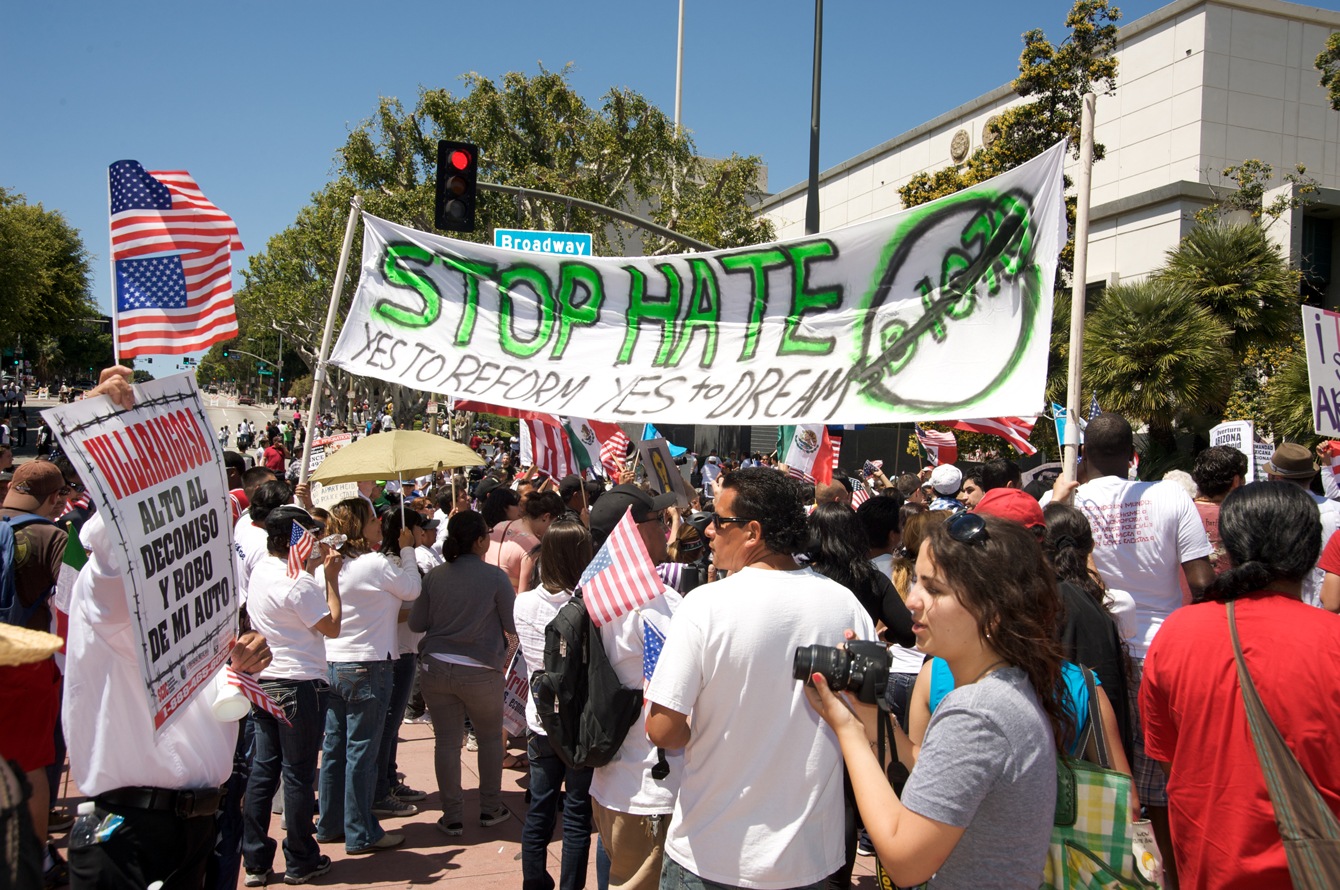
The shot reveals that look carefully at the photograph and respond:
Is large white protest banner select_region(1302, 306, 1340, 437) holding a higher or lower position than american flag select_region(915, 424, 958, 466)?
higher

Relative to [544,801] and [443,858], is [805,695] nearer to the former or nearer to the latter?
[544,801]

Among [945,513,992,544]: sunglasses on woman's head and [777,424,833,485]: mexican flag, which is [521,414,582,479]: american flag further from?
[945,513,992,544]: sunglasses on woman's head

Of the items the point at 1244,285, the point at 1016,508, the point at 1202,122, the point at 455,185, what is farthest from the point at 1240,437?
the point at 1202,122

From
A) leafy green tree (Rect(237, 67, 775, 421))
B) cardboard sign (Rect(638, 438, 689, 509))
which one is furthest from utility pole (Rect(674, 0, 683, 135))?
cardboard sign (Rect(638, 438, 689, 509))

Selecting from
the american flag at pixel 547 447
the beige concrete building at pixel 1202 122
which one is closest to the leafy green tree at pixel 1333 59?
the beige concrete building at pixel 1202 122

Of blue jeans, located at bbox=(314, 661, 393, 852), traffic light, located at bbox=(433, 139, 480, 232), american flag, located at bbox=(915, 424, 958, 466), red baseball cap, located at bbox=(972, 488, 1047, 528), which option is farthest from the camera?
american flag, located at bbox=(915, 424, 958, 466)

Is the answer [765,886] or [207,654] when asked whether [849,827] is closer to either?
[765,886]

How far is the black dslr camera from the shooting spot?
215 centimetres

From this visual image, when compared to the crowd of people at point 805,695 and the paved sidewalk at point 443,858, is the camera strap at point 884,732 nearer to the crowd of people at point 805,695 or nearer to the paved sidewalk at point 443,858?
the crowd of people at point 805,695

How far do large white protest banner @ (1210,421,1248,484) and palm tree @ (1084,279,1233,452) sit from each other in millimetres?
8496

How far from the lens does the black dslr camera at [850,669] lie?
2.15m

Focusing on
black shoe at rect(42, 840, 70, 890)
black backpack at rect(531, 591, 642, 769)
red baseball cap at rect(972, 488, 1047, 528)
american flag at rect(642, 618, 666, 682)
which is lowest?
black shoe at rect(42, 840, 70, 890)

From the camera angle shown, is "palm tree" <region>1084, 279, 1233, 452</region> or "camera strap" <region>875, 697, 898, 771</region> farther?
"palm tree" <region>1084, 279, 1233, 452</region>

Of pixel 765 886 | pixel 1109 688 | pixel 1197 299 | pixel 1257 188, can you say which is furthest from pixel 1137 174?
pixel 765 886
